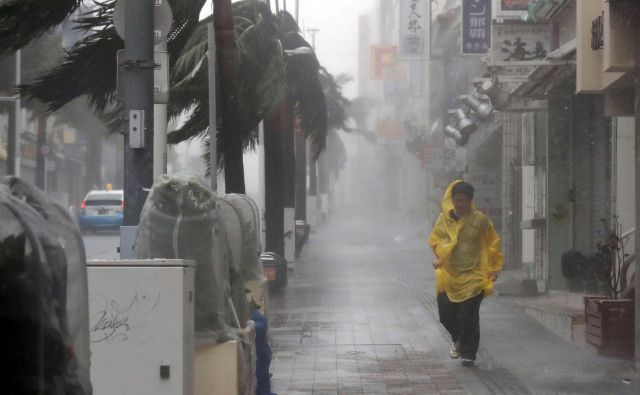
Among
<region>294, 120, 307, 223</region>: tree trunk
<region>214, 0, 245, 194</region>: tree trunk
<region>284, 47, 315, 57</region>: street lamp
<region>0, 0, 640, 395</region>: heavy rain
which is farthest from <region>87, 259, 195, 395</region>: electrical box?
<region>294, 120, 307, 223</region>: tree trunk

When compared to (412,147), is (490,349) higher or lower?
lower

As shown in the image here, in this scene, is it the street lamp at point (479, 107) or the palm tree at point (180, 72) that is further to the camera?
the street lamp at point (479, 107)

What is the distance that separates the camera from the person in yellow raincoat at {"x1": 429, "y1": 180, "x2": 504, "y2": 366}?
12.4 meters

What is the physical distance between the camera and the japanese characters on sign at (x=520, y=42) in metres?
19.0

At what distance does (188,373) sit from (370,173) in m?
137

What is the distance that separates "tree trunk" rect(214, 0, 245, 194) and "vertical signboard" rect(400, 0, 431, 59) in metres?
23.6

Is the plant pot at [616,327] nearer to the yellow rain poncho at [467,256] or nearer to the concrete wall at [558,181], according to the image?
the yellow rain poncho at [467,256]

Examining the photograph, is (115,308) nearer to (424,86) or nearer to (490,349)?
(490,349)

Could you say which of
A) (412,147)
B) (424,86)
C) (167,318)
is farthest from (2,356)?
(424,86)

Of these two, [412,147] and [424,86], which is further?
[424,86]

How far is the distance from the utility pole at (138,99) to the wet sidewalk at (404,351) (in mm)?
1999

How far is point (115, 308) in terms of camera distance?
6188 mm

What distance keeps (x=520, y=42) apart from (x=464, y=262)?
755 centimetres

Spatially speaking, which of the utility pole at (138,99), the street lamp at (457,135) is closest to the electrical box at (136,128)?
the utility pole at (138,99)
